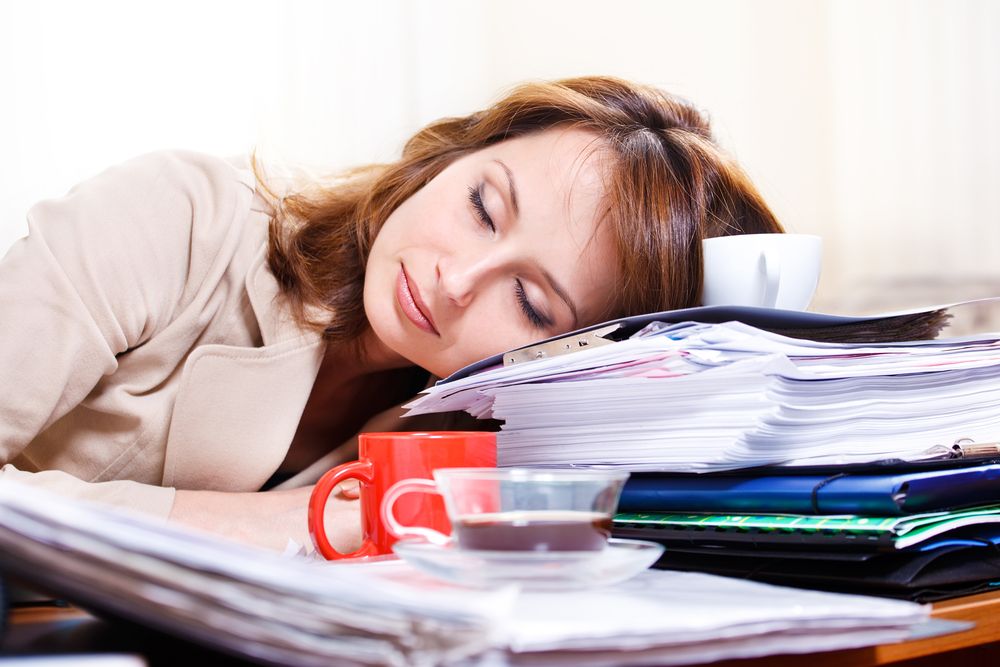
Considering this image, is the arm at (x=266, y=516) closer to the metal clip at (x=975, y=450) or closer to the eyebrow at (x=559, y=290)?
the eyebrow at (x=559, y=290)

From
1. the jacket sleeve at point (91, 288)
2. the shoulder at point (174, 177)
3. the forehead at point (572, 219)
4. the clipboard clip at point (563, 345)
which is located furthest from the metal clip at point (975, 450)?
the shoulder at point (174, 177)

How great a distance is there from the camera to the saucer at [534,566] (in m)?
0.41

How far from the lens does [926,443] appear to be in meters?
0.63

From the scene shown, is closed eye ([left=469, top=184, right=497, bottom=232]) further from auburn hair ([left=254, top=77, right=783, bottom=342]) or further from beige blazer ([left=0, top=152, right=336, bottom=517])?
beige blazer ([left=0, top=152, right=336, bottom=517])

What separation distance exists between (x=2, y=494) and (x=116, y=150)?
1.40m

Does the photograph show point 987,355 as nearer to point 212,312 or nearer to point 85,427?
point 212,312

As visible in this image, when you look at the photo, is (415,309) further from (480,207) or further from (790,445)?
(790,445)

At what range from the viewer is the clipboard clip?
694mm

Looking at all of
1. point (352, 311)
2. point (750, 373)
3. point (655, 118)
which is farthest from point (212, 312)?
point (750, 373)

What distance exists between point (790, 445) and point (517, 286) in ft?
1.52

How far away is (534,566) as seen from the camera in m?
0.41

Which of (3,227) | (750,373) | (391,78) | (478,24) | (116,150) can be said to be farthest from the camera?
(478,24)

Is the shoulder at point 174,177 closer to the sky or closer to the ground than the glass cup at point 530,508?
closer to the sky

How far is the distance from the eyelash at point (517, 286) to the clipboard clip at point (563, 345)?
10.6 inches
